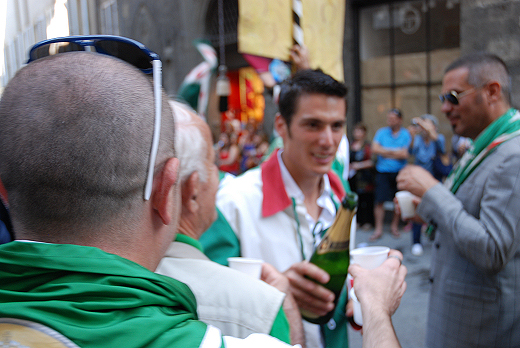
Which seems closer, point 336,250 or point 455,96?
point 336,250

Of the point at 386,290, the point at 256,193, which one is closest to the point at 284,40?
the point at 256,193

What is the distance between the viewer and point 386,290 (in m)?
1.40

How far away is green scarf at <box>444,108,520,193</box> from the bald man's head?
200 centimetres

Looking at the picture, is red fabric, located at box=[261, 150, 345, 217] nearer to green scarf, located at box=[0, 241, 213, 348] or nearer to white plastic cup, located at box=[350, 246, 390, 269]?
white plastic cup, located at box=[350, 246, 390, 269]

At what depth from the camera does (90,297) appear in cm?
69

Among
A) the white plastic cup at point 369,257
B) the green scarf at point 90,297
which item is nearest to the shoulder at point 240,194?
the white plastic cup at point 369,257

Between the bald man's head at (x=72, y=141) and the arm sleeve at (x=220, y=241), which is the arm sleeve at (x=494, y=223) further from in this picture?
the bald man's head at (x=72, y=141)

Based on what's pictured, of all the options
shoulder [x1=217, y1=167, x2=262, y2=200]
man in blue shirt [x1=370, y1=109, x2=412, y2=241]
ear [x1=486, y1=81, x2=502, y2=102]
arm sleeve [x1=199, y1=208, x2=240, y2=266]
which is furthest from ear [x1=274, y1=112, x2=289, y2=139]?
man in blue shirt [x1=370, y1=109, x2=412, y2=241]

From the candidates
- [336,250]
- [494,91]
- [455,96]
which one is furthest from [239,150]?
[336,250]

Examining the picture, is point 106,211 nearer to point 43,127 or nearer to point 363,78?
point 43,127

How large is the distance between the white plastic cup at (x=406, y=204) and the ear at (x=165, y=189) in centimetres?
197

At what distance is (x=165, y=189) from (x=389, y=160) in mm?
6534

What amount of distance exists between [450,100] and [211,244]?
1.62m

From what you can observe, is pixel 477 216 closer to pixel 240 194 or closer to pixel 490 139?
pixel 490 139
